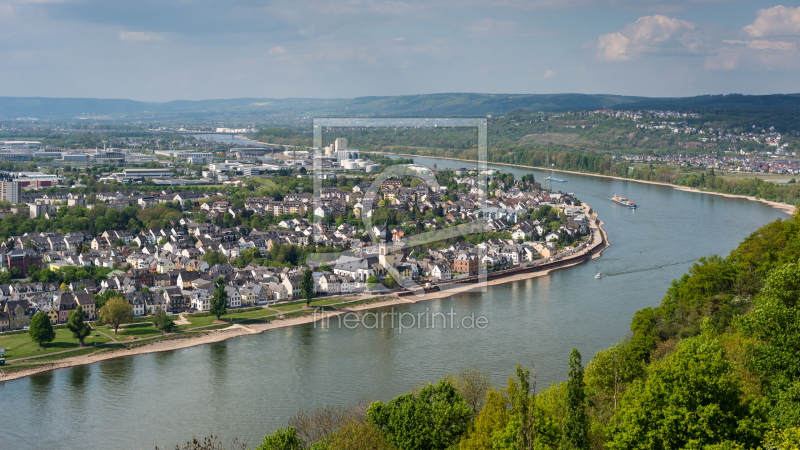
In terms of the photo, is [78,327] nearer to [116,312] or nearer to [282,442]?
[116,312]

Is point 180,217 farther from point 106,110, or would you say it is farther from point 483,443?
point 106,110

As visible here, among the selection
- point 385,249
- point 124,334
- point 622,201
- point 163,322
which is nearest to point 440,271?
point 385,249

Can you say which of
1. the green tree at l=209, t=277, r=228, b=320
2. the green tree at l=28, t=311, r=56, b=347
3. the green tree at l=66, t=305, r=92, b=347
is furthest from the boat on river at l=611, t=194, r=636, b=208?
the green tree at l=28, t=311, r=56, b=347

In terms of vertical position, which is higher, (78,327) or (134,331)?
(78,327)

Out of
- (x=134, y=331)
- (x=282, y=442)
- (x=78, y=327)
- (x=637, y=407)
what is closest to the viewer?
(x=637, y=407)

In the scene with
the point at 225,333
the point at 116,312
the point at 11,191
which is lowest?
the point at 225,333

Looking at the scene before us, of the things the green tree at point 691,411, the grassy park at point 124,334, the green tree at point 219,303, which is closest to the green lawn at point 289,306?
the grassy park at point 124,334

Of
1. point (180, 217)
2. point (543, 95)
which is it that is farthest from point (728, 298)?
point (543, 95)
